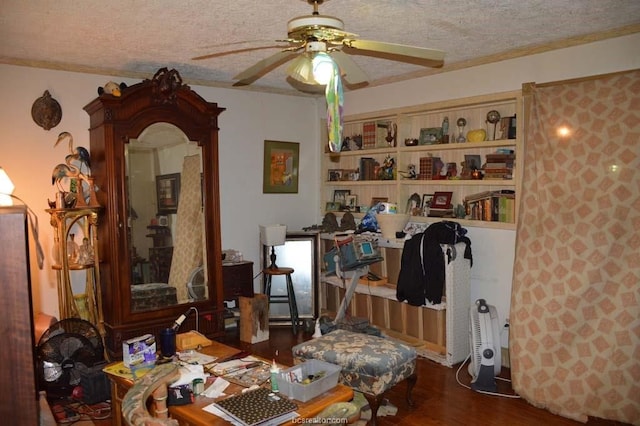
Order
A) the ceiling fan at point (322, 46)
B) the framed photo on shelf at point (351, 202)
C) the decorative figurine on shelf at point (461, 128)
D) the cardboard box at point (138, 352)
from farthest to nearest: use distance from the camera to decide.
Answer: the framed photo on shelf at point (351, 202) → the decorative figurine on shelf at point (461, 128) → the cardboard box at point (138, 352) → the ceiling fan at point (322, 46)

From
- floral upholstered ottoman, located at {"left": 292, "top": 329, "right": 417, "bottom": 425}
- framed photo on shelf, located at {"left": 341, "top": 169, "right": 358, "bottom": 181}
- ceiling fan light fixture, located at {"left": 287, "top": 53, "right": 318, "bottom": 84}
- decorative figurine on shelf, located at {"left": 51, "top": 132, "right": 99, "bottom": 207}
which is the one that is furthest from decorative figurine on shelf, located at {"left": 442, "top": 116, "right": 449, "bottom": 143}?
decorative figurine on shelf, located at {"left": 51, "top": 132, "right": 99, "bottom": 207}

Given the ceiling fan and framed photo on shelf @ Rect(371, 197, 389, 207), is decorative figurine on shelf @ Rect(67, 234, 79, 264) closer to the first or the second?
the ceiling fan

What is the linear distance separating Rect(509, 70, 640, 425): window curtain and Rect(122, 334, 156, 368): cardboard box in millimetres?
2468

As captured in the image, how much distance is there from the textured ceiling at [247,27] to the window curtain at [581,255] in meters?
0.50

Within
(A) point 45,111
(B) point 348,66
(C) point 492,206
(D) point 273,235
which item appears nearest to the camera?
(B) point 348,66

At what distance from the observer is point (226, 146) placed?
16.5ft

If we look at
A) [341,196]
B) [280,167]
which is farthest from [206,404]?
[341,196]

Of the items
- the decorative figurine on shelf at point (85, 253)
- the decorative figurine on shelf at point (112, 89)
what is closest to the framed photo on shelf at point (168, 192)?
the decorative figurine on shelf at point (85, 253)

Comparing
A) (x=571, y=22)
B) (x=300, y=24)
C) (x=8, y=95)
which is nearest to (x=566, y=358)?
(x=571, y=22)

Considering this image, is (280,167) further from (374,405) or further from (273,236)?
(374,405)

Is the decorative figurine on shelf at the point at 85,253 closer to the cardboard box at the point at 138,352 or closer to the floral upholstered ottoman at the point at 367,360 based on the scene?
the cardboard box at the point at 138,352

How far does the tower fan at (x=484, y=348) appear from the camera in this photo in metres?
3.55

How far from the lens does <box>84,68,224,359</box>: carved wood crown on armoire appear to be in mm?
3832

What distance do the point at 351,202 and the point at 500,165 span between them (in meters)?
1.83
